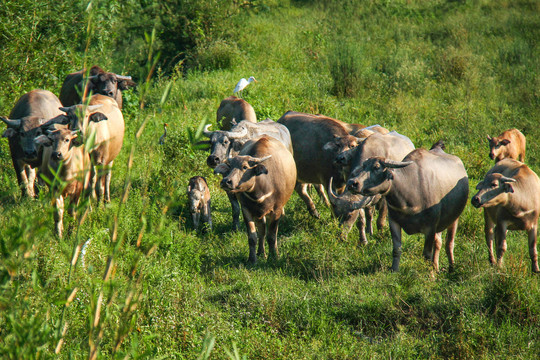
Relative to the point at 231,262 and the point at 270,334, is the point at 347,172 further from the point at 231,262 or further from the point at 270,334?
the point at 270,334

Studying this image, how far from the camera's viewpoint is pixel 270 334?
18.3 feet

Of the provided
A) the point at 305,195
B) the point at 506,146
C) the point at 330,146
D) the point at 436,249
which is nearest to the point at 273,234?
the point at 330,146

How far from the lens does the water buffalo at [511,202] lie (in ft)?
22.2

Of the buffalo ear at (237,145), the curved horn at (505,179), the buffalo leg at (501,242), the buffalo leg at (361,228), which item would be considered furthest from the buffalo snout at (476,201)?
the buffalo ear at (237,145)

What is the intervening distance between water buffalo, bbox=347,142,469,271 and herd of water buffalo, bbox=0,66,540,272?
1 centimetres

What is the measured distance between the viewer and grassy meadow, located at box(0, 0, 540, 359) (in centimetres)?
357

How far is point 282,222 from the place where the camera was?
9.08 meters

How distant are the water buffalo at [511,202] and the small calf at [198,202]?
162 inches

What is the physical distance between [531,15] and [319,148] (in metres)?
14.1

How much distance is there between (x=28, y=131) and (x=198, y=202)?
9.43ft

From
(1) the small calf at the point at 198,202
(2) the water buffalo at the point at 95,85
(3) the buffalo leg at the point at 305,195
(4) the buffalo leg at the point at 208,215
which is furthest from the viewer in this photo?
(2) the water buffalo at the point at 95,85

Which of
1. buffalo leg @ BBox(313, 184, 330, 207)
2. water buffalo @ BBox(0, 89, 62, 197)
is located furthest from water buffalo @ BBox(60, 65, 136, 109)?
buffalo leg @ BBox(313, 184, 330, 207)

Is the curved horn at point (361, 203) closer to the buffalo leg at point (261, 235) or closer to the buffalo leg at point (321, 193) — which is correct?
the buffalo leg at point (261, 235)

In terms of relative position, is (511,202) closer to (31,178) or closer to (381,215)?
(381,215)
